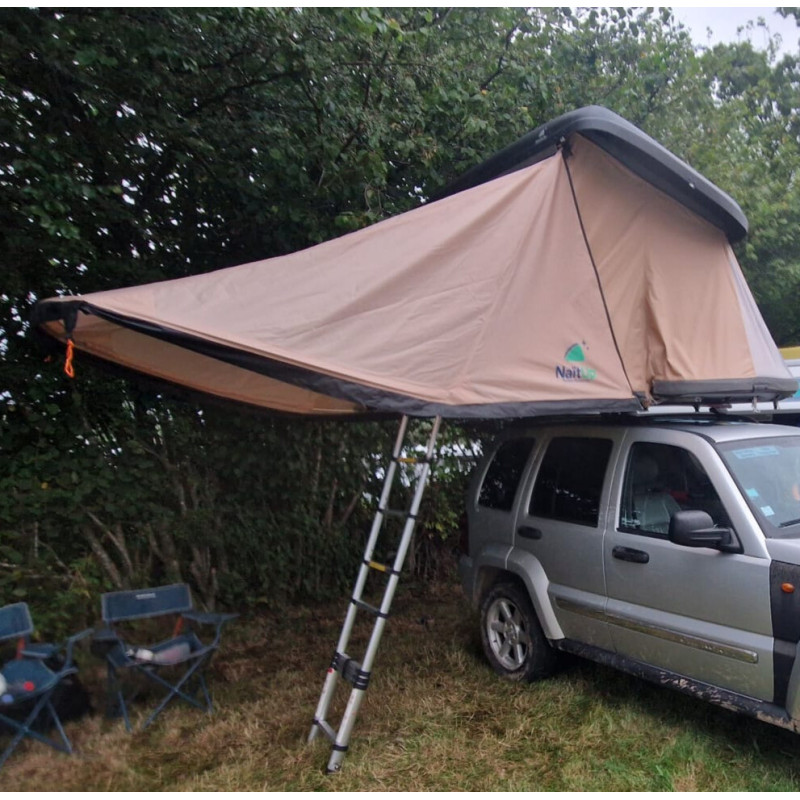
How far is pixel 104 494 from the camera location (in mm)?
5848

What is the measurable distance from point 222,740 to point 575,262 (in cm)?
377

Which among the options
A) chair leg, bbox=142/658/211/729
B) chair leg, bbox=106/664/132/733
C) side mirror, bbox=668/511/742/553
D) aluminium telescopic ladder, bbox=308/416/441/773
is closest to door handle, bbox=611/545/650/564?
side mirror, bbox=668/511/742/553

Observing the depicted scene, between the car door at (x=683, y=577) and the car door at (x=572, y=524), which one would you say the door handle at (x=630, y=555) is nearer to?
the car door at (x=683, y=577)

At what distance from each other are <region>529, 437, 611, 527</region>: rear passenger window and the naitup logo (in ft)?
2.32

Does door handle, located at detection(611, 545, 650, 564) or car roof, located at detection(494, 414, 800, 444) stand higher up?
car roof, located at detection(494, 414, 800, 444)

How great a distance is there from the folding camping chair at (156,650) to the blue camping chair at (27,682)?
0.30 m

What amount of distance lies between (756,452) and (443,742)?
8.47 ft

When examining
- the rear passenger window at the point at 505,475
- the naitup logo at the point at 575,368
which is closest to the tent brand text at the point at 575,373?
the naitup logo at the point at 575,368

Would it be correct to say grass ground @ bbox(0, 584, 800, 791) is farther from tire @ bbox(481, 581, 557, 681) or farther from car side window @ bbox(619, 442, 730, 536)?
car side window @ bbox(619, 442, 730, 536)

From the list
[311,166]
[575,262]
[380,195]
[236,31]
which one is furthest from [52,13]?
[575,262]

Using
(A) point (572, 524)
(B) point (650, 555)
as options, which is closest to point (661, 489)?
(B) point (650, 555)

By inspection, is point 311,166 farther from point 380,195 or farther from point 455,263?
point 455,263

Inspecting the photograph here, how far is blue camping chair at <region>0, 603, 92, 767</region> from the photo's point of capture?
13.4ft

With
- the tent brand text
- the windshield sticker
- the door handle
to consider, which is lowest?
the door handle
